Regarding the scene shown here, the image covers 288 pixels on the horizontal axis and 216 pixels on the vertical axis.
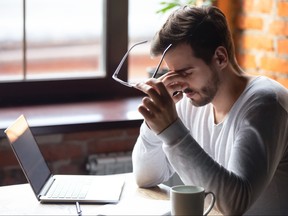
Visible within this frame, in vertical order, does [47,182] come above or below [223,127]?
below

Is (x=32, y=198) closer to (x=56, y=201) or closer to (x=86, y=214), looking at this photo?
(x=56, y=201)

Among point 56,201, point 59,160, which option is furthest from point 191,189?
point 59,160

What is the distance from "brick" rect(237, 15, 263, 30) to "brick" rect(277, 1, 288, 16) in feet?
0.45

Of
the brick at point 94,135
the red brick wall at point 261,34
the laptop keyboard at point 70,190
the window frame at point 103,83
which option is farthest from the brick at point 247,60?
the laptop keyboard at point 70,190

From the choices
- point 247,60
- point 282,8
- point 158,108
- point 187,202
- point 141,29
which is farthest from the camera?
point 141,29

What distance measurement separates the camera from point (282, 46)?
2.62 meters

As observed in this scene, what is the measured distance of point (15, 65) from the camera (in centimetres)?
275

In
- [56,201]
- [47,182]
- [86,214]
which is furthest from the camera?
[47,182]

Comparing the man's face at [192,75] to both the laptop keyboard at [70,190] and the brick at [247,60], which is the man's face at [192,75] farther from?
the brick at [247,60]

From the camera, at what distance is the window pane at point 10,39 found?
2.68 meters

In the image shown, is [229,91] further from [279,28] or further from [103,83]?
[103,83]

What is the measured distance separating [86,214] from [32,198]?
8.9 inches

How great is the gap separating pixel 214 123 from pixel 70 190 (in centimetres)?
49

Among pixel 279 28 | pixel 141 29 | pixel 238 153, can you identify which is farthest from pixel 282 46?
pixel 238 153
